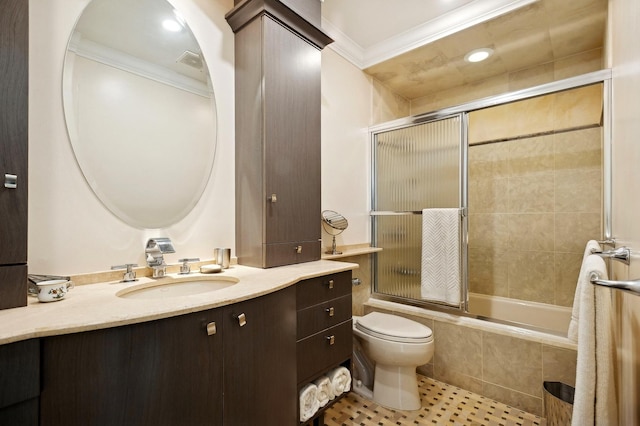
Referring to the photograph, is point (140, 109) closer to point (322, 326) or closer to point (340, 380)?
point (322, 326)

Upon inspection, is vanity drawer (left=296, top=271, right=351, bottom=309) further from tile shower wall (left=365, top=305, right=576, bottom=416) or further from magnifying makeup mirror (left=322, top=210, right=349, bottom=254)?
tile shower wall (left=365, top=305, right=576, bottom=416)

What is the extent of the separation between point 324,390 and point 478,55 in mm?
2676

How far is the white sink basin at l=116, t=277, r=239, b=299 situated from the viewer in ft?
3.74

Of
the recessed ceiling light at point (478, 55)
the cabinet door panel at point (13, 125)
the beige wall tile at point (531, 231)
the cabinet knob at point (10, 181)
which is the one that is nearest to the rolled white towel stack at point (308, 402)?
the cabinet door panel at point (13, 125)

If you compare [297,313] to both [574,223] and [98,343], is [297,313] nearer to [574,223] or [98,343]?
[98,343]

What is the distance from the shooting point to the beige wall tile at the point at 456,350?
1876 mm

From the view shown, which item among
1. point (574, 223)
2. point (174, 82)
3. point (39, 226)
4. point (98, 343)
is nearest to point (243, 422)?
point (98, 343)

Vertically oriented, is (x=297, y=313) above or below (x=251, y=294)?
below

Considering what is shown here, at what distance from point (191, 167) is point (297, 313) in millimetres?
913

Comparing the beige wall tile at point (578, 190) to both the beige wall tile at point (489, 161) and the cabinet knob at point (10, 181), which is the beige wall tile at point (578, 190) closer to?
the beige wall tile at point (489, 161)

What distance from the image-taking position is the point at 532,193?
2561 mm

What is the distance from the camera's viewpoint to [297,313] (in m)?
1.28

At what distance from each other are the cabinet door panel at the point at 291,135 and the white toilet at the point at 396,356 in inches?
24.6

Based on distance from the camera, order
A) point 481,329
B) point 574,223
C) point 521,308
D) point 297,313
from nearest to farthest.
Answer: point 297,313
point 481,329
point 574,223
point 521,308
